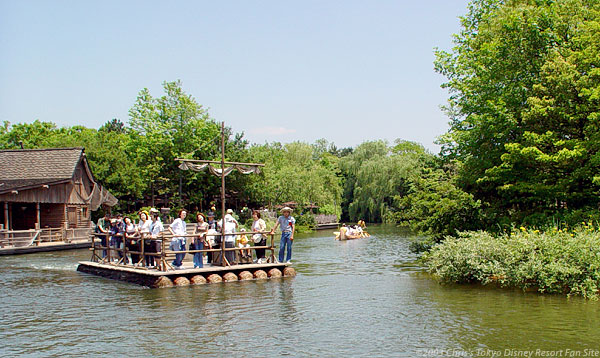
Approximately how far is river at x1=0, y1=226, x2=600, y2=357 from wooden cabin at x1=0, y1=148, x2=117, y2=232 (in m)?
20.6

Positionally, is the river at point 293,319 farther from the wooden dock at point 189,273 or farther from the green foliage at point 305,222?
the green foliage at point 305,222

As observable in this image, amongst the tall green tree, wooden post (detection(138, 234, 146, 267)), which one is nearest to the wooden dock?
wooden post (detection(138, 234, 146, 267))

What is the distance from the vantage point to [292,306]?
15.2 meters

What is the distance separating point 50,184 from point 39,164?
13.5ft

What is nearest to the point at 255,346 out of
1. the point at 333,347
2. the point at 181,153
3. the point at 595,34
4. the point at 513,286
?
the point at 333,347

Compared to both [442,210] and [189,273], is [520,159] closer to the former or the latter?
[442,210]

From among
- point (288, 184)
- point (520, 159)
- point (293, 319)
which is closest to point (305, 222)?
point (288, 184)

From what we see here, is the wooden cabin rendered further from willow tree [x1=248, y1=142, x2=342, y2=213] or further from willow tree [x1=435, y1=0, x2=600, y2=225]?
willow tree [x1=435, y1=0, x2=600, y2=225]

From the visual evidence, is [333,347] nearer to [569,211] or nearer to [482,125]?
[569,211]

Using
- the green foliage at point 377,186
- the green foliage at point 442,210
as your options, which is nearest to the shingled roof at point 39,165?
the green foliage at point 442,210

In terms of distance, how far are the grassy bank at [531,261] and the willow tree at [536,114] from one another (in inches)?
129

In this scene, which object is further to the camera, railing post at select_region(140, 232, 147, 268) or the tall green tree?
the tall green tree

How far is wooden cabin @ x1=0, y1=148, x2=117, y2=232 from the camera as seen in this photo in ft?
130

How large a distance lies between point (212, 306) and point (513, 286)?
8809 millimetres
